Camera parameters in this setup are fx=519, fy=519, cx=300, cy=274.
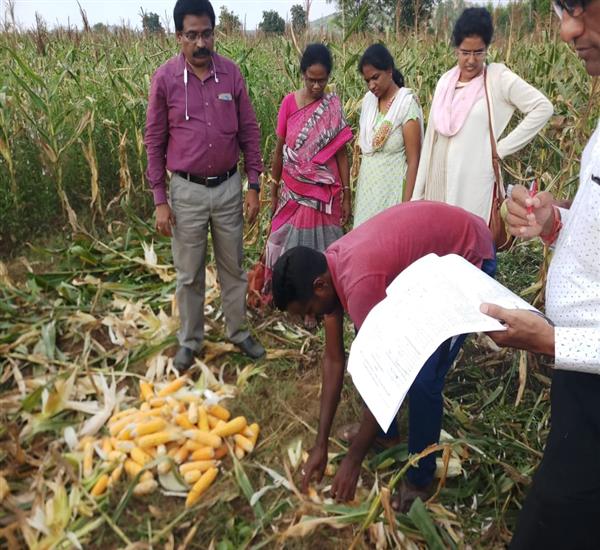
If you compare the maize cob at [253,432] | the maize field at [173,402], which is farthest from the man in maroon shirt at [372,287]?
the maize cob at [253,432]

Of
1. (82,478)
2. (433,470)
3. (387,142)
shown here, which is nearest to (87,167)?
(387,142)

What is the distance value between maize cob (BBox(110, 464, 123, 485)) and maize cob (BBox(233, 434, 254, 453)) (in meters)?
0.53

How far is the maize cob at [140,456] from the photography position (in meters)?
2.34

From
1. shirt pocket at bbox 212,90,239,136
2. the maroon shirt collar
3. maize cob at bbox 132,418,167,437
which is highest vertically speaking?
the maroon shirt collar

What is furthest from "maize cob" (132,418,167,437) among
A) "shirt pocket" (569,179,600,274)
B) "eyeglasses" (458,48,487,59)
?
"eyeglasses" (458,48,487,59)

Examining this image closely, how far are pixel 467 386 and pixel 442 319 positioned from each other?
182cm

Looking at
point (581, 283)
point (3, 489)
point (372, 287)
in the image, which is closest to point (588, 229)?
point (581, 283)

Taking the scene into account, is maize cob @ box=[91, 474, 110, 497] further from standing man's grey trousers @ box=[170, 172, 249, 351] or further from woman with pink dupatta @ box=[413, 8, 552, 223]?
woman with pink dupatta @ box=[413, 8, 552, 223]

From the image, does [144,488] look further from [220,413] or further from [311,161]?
[311,161]

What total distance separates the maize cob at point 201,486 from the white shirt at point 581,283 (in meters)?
1.65

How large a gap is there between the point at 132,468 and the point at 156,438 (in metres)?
0.16

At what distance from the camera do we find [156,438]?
93.9 inches

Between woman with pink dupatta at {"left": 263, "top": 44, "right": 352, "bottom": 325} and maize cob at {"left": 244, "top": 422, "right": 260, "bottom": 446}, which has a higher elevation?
woman with pink dupatta at {"left": 263, "top": 44, "right": 352, "bottom": 325}

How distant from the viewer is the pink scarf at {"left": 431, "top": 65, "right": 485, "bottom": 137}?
2900 millimetres
